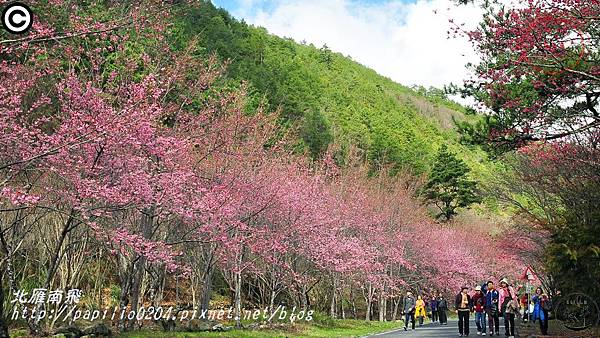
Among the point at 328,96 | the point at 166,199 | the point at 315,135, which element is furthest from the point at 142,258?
the point at 328,96

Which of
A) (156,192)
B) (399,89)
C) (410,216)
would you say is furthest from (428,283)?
(399,89)

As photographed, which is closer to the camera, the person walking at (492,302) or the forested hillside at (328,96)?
the person walking at (492,302)

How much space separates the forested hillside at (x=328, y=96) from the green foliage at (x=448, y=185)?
8.26 feet

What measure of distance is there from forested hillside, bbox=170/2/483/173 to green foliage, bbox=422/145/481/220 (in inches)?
99.1

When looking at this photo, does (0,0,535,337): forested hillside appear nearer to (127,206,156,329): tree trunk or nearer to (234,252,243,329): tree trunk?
(127,206,156,329): tree trunk

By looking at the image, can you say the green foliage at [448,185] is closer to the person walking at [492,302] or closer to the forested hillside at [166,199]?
the forested hillside at [166,199]

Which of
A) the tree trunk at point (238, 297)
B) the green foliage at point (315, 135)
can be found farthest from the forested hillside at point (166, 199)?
the green foliage at point (315, 135)

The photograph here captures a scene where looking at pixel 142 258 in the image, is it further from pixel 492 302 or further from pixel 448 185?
pixel 448 185

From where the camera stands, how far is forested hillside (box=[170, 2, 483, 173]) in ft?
148

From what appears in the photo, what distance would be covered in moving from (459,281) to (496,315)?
28.8 meters

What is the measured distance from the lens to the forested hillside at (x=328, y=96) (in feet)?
148

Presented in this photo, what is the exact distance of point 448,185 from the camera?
56875 mm

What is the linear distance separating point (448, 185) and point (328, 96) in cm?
3708

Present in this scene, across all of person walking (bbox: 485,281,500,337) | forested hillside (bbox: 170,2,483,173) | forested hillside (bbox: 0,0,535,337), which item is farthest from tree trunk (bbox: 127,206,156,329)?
person walking (bbox: 485,281,500,337)
